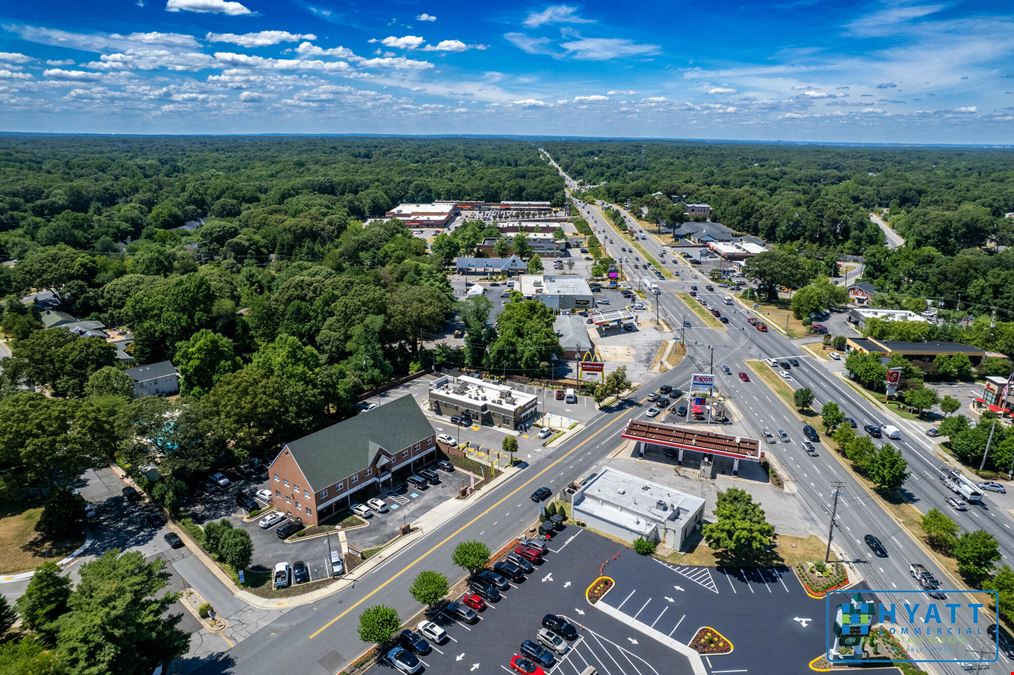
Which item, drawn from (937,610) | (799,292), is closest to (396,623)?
(937,610)

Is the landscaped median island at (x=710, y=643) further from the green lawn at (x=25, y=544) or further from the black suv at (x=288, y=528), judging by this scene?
the green lawn at (x=25, y=544)

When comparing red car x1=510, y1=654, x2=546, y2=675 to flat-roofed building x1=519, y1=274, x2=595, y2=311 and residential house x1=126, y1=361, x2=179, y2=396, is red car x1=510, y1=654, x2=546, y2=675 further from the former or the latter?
flat-roofed building x1=519, y1=274, x2=595, y2=311

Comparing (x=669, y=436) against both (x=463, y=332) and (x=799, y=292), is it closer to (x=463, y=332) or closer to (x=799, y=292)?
(x=463, y=332)

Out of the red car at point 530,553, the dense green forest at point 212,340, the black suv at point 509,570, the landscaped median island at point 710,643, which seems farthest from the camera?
the dense green forest at point 212,340

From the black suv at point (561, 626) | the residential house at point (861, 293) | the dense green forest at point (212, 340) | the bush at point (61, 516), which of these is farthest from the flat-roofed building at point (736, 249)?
the bush at point (61, 516)

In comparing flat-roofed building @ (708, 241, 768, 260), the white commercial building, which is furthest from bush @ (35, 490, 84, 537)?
flat-roofed building @ (708, 241, 768, 260)

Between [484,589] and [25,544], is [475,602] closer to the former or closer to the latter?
[484,589]

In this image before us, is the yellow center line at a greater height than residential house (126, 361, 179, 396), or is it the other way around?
residential house (126, 361, 179, 396)
